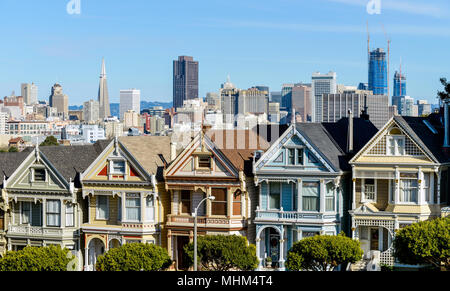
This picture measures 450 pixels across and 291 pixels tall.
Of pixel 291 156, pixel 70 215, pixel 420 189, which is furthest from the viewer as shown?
pixel 70 215

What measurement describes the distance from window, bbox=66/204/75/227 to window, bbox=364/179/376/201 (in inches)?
642

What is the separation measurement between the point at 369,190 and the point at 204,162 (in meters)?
8.64

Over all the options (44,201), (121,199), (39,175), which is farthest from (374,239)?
(39,175)

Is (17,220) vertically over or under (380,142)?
under

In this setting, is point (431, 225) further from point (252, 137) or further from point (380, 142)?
point (252, 137)

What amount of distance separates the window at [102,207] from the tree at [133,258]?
5285 mm

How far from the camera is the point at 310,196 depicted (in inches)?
1940

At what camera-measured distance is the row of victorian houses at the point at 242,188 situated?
48.0 meters

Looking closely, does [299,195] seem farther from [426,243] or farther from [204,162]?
[426,243]

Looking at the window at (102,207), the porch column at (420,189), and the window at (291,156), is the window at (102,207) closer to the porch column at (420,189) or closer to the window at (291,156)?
the window at (291,156)

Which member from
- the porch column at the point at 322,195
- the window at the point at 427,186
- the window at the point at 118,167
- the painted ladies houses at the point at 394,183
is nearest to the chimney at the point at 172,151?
the window at the point at 118,167
